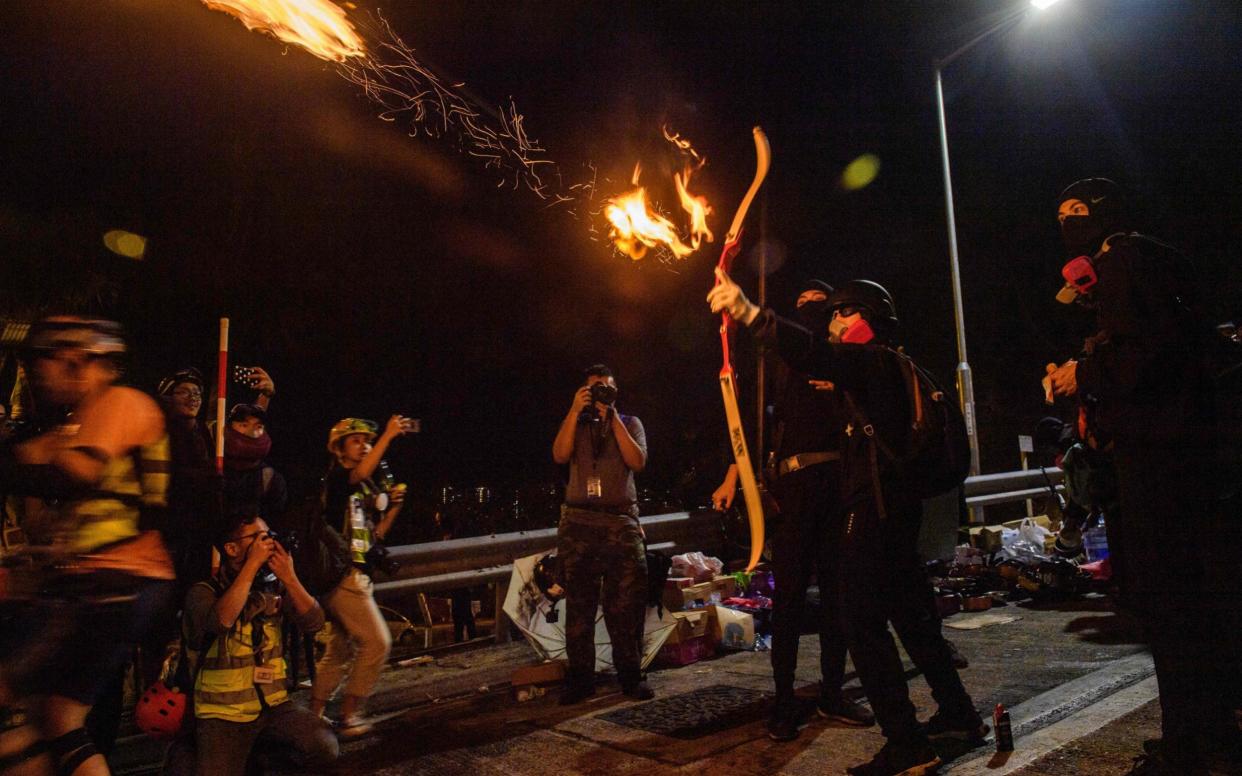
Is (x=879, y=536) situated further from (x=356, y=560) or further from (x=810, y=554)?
(x=356, y=560)

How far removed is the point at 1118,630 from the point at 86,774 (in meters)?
6.72

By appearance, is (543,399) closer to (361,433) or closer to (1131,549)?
(361,433)

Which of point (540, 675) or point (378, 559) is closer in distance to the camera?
point (378, 559)

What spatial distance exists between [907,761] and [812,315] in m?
2.47

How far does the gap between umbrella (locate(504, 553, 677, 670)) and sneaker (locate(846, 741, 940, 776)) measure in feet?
8.49

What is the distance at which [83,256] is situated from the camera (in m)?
11.9

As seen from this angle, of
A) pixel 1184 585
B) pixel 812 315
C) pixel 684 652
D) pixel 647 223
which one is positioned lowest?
pixel 684 652

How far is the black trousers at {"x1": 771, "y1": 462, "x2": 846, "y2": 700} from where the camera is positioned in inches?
177

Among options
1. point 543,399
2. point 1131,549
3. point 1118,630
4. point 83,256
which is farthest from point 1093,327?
point 543,399

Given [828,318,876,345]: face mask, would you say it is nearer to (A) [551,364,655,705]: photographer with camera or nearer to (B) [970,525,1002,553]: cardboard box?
(A) [551,364,655,705]: photographer with camera

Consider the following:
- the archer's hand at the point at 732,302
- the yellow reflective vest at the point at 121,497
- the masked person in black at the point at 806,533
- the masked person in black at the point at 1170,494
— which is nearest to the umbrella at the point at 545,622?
Result: the masked person in black at the point at 806,533

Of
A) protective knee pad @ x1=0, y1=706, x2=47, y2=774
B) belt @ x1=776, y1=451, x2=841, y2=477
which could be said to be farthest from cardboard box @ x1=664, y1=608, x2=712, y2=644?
protective knee pad @ x1=0, y1=706, x2=47, y2=774

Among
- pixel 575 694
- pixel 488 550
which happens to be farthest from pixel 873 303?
pixel 488 550

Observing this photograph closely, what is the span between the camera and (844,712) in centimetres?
455
